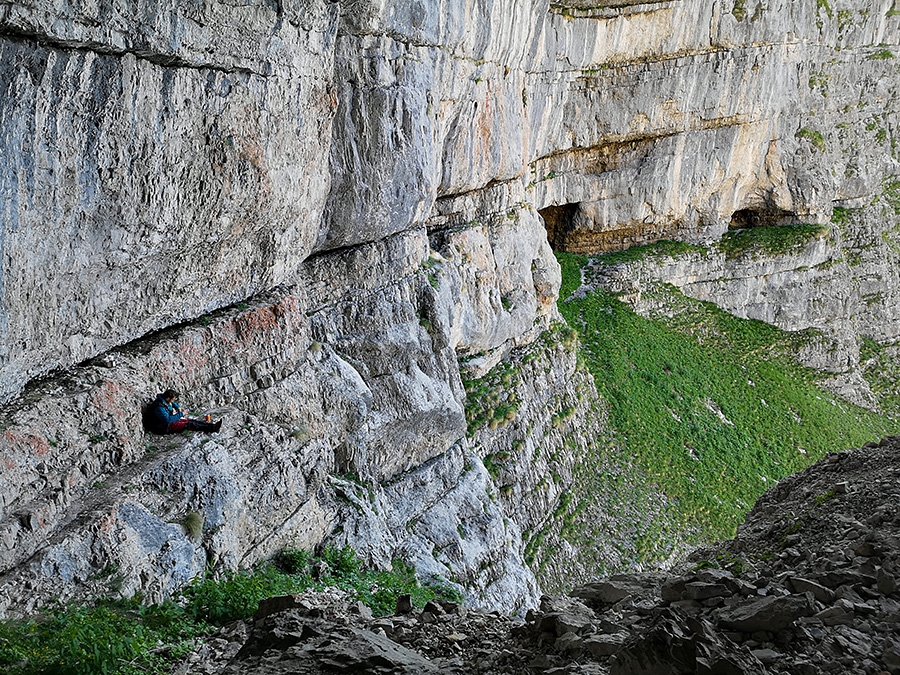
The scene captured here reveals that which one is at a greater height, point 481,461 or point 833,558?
point 833,558

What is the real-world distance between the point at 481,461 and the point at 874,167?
1145 inches

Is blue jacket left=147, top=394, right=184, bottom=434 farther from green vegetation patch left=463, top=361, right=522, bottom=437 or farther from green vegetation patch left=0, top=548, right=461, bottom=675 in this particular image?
green vegetation patch left=463, top=361, right=522, bottom=437

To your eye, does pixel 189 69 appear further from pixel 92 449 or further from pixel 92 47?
pixel 92 449

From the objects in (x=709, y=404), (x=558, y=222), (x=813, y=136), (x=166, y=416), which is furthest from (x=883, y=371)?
(x=166, y=416)

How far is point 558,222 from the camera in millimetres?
32562

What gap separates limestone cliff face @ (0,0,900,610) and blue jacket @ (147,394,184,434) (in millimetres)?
203

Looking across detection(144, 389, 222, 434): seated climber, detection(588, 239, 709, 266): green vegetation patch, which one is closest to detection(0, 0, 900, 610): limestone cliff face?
detection(144, 389, 222, 434): seated climber

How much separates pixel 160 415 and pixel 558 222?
989 inches

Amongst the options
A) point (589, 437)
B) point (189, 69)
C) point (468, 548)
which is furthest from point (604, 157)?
point (189, 69)

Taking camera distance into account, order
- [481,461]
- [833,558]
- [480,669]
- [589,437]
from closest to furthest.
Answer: [833,558] < [480,669] < [481,461] < [589,437]

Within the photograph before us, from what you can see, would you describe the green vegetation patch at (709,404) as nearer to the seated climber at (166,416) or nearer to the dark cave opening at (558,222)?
the dark cave opening at (558,222)

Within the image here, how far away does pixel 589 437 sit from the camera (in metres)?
23.6

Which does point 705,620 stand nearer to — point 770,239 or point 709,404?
point 709,404

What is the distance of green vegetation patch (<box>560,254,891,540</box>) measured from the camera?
24188 mm
